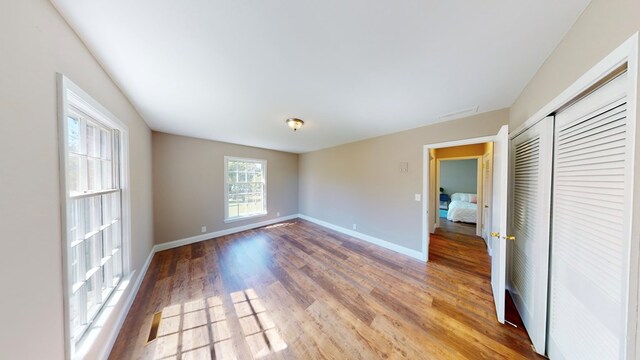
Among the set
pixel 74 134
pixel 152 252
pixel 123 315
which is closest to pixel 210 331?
pixel 123 315

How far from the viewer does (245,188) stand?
4418mm

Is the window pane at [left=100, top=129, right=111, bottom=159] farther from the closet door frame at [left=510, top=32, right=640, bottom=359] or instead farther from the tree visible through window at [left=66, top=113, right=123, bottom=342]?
the closet door frame at [left=510, top=32, right=640, bottom=359]

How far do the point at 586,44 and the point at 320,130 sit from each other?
8.43 ft

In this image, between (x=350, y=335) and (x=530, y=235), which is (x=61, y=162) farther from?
(x=530, y=235)

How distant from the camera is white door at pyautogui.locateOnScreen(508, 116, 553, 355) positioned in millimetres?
1322

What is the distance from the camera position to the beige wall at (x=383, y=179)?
2.62 m

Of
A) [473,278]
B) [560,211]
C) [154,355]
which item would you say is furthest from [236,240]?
[560,211]

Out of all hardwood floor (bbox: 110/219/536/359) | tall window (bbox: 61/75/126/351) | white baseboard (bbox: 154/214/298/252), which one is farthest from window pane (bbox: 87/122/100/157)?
white baseboard (bbox: 154/214/298/252)

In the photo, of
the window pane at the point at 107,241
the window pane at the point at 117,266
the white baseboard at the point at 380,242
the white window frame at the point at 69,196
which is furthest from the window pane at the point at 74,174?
the white baseboard at the point at 380,242

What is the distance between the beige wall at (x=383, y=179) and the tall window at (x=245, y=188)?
147cm

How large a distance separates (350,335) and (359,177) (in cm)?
274

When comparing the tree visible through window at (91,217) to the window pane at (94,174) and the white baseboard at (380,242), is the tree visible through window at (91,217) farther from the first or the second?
the white baseboard at (380,242)

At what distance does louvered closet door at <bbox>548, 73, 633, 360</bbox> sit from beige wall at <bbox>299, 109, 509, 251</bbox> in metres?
1.38

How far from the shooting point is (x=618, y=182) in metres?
0.83
